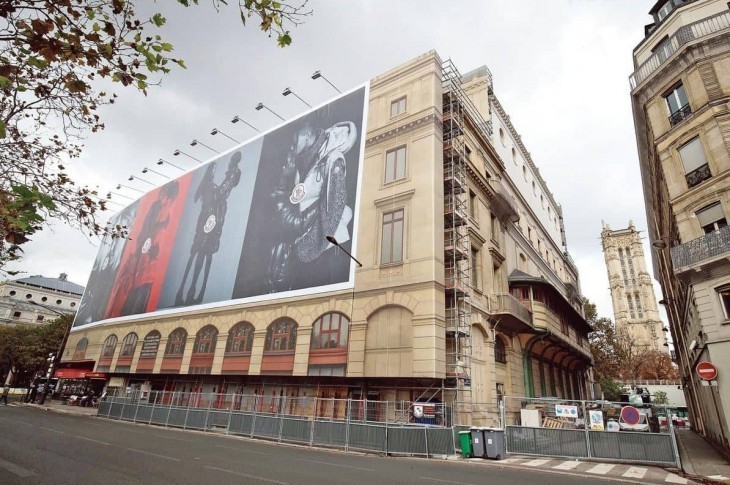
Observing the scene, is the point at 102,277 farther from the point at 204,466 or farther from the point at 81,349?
the point at 204,466

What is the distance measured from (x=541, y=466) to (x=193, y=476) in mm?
11510

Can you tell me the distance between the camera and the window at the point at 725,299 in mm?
16200

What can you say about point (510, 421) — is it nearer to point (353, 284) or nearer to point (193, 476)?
point (353, 284)

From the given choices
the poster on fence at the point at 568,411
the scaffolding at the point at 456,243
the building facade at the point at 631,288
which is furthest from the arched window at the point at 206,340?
the building facade at the point at 631,288

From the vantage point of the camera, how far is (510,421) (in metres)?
24.7

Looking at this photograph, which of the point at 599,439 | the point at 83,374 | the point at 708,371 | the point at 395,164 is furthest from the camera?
the point at 83,374

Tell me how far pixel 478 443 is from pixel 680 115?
62.6 ft

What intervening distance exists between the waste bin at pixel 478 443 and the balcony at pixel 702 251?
11581mm

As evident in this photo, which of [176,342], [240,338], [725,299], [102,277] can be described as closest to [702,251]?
[725,299]

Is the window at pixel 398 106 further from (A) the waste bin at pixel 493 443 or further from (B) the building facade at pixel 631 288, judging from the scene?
(B) the building facade at pixel 631 288

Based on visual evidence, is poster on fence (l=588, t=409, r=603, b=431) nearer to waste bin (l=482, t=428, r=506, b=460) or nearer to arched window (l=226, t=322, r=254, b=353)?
waste bin (l=482, t=428, r=506, b=460)

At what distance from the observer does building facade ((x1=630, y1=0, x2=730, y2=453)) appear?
54.3 ft

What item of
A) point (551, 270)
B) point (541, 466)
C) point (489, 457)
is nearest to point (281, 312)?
point (489, 457)

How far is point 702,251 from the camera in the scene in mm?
17203
